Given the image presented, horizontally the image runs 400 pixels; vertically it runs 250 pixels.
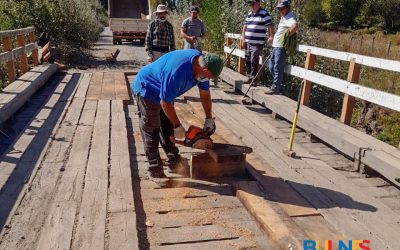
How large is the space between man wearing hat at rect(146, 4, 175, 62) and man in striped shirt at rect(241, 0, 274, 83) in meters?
1.61

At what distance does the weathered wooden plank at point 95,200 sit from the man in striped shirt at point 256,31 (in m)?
3.66

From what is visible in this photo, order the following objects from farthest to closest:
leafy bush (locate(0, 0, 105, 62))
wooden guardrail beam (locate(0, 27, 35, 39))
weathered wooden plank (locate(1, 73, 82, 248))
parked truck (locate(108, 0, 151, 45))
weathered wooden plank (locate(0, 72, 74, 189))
Result: parked truck (locate(108, 0, 151, 45))
leafy bush (locate(0, 0, 105, 62))
wooden guardrail beam (locate(0, 27, 35, 39))
weathered wooden plank (locate(0, 72, 74, 189))
weathered wooden plank (locate(1, 73, 82, 248))

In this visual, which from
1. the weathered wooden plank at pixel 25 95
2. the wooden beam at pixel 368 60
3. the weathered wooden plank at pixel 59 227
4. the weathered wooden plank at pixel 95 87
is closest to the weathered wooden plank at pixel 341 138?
the wooden beam at pixel 368 60

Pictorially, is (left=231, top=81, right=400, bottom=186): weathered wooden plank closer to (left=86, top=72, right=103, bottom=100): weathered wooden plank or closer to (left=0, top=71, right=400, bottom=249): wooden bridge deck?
(left=0, top=71, right=400, bottom=249): wooden bridge deck

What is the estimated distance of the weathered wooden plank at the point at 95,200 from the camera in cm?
289

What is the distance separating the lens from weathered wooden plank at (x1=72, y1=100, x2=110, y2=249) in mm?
2891

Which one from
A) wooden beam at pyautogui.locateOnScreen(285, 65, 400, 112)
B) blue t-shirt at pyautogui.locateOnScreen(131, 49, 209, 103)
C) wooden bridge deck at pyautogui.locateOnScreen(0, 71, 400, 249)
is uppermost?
blue t-shirt at pyautogui.locateOnScreen(131, 49, 209, 103)

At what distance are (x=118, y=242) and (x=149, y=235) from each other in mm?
A: 325

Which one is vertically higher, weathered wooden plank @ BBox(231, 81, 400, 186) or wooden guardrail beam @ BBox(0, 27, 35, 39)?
wooden guardrail beam @ BBox(0, 27, 35, 39)

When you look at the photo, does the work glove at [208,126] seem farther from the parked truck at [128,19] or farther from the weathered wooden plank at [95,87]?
the parked truck at [128,19]

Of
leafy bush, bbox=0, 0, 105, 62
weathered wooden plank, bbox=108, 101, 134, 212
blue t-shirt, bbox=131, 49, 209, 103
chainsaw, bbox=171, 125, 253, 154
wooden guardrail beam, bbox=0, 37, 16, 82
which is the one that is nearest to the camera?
weathered wooden plank, bbox=108, 101, 134, 212

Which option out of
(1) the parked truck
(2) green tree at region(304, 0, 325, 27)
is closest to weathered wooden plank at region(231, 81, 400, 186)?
(1) the parked truck

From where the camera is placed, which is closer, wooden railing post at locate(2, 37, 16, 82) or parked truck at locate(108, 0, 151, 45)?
wooden railing post at locate(2, 37, 16, 82)

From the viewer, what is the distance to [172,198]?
3.76 m
